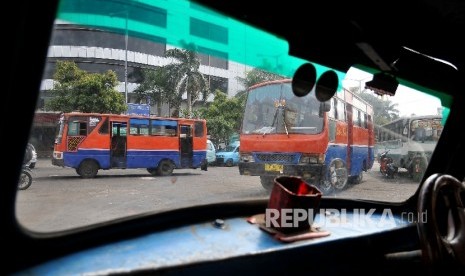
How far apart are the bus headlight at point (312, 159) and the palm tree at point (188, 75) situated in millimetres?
951

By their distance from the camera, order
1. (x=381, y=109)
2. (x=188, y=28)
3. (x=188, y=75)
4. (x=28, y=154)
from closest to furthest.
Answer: (x=28, y=154), (x=188, y=28), (x=188, y=75), (x=381, y=109)

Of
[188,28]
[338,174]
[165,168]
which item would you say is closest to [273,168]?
[338,174]

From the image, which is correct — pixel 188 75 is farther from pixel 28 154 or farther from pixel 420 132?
pixel 420 132

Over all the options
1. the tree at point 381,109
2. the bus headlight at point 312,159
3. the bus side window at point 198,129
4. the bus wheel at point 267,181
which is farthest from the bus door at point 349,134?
the bus side window at point 198,129

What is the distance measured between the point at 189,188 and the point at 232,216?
34 cm

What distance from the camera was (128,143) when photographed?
211 centimetres

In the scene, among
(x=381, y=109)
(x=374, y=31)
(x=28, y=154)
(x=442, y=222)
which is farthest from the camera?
(x=381, y=109)

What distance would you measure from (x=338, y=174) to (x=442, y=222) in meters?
1.20

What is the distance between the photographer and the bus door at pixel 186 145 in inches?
83.0

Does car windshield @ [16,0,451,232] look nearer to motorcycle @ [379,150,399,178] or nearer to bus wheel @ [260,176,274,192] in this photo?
bus wheel @ [260,176,274,192]

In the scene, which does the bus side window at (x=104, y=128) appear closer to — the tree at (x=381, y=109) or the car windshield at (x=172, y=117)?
the car windshield at (x=172, y=117)

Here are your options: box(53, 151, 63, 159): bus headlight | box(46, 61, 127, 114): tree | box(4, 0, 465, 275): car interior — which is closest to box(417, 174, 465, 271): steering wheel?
box(4, 0, 465, 275): car interior

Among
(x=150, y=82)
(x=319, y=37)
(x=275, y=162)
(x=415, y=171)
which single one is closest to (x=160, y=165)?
(x=150, y=82)

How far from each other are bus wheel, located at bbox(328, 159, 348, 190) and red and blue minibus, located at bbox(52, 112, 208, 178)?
1.11 metres
